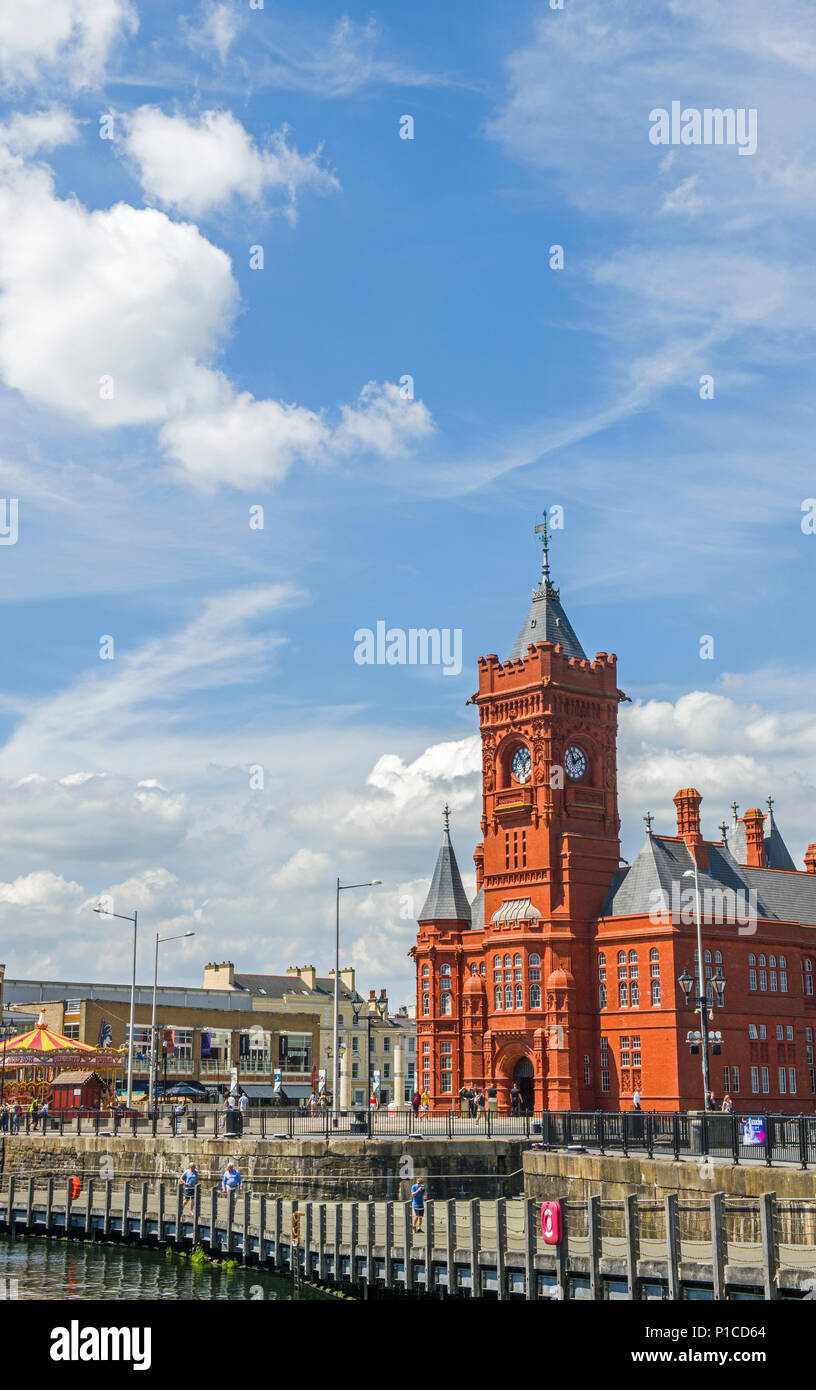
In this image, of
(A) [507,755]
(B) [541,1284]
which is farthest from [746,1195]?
(A) [507,755]

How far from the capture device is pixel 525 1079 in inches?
2771

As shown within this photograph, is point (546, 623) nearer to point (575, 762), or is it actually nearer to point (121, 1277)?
point (575, 762)

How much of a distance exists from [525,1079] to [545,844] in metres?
11.6

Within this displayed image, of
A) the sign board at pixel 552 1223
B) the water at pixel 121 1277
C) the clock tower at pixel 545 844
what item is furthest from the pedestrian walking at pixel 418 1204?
the clock tower at pixel 545 844

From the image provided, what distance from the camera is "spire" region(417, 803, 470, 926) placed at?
78250mm

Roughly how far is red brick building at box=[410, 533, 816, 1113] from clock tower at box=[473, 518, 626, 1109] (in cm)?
9

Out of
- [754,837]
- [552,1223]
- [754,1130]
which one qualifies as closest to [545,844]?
[754,837]

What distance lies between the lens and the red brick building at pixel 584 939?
66938mm

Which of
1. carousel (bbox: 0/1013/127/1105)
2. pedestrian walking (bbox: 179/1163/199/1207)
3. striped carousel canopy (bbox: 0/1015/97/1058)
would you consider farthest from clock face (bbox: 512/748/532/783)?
pedestrian walking (bbox: 179/1163/199/1207)

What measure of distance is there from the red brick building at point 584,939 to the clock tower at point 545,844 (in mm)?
94

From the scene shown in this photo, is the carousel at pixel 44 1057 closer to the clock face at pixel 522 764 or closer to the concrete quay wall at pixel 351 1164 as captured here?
the concrete quay wall at pixel 351 1164

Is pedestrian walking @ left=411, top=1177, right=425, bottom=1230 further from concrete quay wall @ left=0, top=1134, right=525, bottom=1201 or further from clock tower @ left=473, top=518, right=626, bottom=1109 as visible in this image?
clock tower @ left=473, top=518, right=626, bottom=1109
